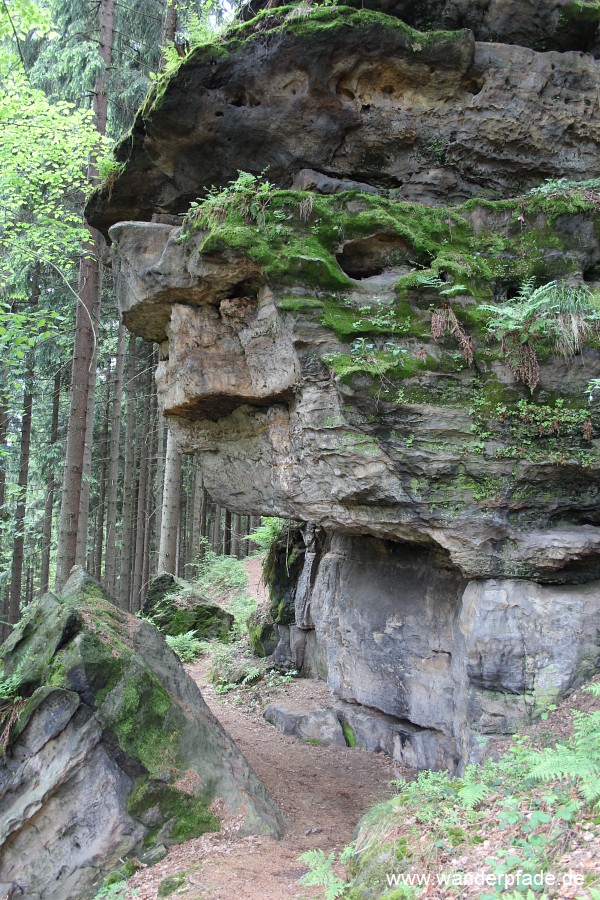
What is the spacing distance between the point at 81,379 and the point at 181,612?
6314 mm

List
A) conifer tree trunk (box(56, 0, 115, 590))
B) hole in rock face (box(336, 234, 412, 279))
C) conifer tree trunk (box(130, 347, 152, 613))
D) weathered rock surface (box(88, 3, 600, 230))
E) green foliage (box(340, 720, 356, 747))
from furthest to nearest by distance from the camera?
conifer tree trunk (box(130, 347, 152, 613))
conifer tree trunk (box(56, 0, 115, 590))
green foliage (box(340, 720, 356, 747))
weathered rock surface (box(88, 3, 600, 230))
hole in rock face (box(336, 234, 412, 279))

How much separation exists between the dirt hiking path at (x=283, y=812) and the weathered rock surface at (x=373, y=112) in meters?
8.27

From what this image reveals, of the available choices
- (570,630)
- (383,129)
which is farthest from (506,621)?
(383,129)

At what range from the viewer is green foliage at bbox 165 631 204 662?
13195 mm

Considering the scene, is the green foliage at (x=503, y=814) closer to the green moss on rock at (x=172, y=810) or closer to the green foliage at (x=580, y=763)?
the green foliage at (x=580, y=763)

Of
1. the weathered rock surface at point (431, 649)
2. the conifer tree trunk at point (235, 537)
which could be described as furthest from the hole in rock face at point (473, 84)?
the conifer tree trunk at point (235, 537)

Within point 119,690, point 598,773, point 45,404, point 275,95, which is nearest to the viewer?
point 598,773

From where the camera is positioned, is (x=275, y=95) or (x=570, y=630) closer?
(x=570, y=630)

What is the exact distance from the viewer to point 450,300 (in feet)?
23.5

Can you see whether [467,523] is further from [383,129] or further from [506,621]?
[383,129]

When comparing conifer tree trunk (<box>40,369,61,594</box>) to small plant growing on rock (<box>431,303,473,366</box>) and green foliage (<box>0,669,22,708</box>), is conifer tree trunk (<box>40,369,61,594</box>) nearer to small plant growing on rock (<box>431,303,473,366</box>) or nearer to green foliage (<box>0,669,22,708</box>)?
green foliage (<box>0,669,22,708</box>)

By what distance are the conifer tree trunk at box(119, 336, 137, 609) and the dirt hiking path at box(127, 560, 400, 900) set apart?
4585 mm

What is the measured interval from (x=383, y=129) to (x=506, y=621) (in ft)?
22.2

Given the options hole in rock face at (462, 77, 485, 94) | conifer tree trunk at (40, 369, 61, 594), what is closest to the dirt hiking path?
conifer tree trunk at (40, 369, 61, 594)
